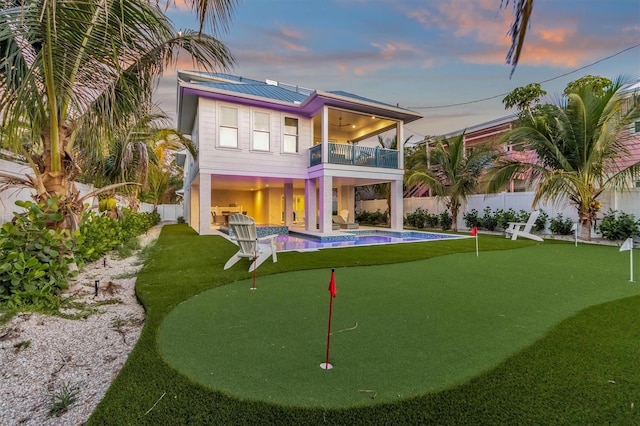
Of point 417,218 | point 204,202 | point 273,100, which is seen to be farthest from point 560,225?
point 204,202

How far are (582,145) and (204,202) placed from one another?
13.9 meters

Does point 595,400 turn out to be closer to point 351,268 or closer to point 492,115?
point 351,268

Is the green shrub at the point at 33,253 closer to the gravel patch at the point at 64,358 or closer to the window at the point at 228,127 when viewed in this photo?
the gravel patch at the point at 64,358

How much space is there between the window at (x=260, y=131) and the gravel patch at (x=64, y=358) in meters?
10.5

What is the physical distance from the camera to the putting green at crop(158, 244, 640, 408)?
94.0 inches

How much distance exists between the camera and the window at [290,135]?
14998mm

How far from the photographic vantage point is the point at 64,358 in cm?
302

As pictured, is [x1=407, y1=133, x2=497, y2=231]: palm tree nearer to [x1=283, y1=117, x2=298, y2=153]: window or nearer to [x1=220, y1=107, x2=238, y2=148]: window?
[x1=283, y1=117, x2=298, y2=153]: window

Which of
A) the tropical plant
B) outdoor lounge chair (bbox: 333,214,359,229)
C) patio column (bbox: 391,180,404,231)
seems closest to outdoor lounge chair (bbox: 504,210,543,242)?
patio column (bbox: 391,180,404,231)

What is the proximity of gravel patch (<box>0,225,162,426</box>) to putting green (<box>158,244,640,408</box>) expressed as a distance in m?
0.47

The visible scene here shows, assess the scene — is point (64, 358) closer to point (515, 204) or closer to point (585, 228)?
point (585, 228)

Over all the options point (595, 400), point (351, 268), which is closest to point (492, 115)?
point (351, 268)

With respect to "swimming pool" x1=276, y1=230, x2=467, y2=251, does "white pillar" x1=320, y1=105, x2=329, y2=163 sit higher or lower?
higher

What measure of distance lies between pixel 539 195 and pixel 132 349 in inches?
489
